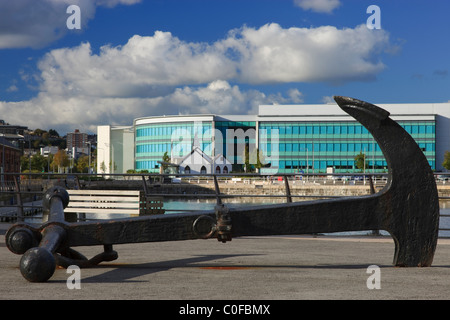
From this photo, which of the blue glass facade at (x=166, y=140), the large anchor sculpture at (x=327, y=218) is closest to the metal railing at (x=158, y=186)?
the large anchor sculpture at (x=327, y=218)

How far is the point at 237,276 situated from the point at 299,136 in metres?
104

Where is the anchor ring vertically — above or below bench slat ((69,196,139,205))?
above

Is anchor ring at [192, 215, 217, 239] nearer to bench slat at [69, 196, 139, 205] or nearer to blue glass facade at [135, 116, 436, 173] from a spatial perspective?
bench slat at [69, 196, 139, 205]

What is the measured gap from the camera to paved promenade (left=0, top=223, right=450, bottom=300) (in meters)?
4.72

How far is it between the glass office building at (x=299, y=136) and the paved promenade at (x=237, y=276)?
95.4 m

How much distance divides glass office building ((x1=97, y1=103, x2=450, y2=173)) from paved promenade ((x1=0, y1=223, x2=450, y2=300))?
95.4 metres

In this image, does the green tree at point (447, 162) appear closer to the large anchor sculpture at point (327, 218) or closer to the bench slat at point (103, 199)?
the bench slat at point (103, 199)

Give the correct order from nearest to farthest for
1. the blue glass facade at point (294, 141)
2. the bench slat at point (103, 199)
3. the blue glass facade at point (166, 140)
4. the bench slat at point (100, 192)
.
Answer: the bench slat at point (103, 199), the bench slat at point (100, 192), the blue glass facade at point (294, 141), the blue glass facade at point (166, 140)

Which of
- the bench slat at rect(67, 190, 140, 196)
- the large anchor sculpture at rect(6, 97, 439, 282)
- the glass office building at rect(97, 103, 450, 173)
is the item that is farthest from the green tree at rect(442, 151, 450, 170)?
the large anchor sculpture at rect(6, 97, 439, 282)

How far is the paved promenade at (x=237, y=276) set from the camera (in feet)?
15.5

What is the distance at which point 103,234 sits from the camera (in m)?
5.74

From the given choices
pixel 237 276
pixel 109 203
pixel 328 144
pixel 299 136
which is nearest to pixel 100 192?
pixel 109 203
